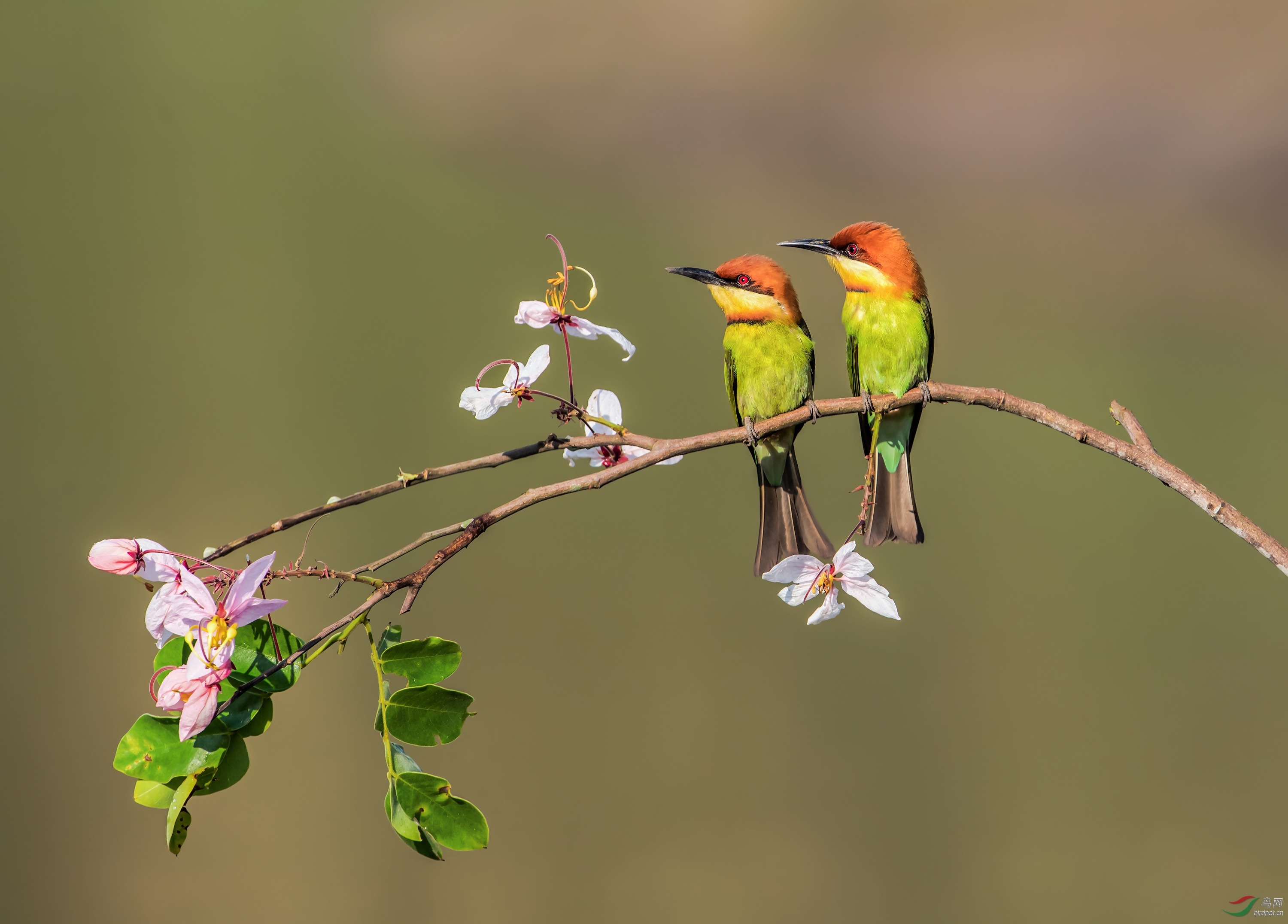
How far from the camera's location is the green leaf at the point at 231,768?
640 mm

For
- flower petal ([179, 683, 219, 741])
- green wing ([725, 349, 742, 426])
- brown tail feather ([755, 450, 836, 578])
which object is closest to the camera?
flower petal ([179, 683, 219, 741])

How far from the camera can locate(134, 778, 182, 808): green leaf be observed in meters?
0.64

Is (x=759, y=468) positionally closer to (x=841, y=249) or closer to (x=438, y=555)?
(x=841, y=249)

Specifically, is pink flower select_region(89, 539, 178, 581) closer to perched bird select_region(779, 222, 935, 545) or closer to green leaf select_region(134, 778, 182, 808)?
green leaf select_region(134, 778, 182, 808)

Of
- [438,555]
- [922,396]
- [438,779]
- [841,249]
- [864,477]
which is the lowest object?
[438,779]

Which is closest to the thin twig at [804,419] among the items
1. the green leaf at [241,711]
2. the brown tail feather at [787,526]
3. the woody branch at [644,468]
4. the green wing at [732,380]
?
the woody branch at [644,468]

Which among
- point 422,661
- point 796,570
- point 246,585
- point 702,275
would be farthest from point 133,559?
point 702,275

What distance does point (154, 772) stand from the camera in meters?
0.63

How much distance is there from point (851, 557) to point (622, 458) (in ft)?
0.77

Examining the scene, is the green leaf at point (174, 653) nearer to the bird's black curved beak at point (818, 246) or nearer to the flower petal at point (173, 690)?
the flower petal at point (173, 690)

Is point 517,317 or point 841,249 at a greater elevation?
point 841,249

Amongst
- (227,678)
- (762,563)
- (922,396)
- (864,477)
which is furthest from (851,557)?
(227,678)

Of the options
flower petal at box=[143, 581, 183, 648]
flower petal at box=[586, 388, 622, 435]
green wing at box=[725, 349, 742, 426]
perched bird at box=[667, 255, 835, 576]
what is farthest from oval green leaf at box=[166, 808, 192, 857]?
green wing at box=[725, 349, 742, 426]

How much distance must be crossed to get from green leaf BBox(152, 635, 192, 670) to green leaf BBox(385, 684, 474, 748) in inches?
5.9
